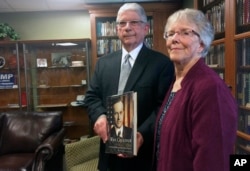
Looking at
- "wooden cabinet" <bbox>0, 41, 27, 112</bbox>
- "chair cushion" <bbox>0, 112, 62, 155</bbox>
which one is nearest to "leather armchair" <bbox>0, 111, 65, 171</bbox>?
"chair cushion" <bbox>0, 112, 62, 155</bbox>

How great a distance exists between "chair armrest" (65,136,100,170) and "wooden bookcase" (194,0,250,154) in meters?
1.43

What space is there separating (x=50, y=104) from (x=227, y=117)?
3.44 meters

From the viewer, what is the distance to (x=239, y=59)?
1842mm

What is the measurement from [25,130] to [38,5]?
1.82m

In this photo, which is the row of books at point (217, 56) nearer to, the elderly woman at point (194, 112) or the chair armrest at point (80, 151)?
the elderly woman at point (194, 112)

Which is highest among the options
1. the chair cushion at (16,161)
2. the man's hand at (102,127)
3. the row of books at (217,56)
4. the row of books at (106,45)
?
the row of books at (106,45)

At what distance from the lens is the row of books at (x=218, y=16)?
6.77ft

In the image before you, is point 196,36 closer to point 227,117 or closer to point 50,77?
point 227,117

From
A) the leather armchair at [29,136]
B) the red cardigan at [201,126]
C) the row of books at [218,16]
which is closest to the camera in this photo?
the red cardigan at [201,126]

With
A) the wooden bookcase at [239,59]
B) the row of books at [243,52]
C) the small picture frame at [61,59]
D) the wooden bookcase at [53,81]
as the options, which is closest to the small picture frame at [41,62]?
the wooden bookcase at [53,81]

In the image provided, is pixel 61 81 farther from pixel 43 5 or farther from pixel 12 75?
pixel 43 5

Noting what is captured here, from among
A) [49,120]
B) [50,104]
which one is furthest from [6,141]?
[50,104]

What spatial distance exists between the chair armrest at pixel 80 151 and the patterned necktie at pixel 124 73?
1.43 m

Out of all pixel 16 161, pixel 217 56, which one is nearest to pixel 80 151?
pixel 16 161
